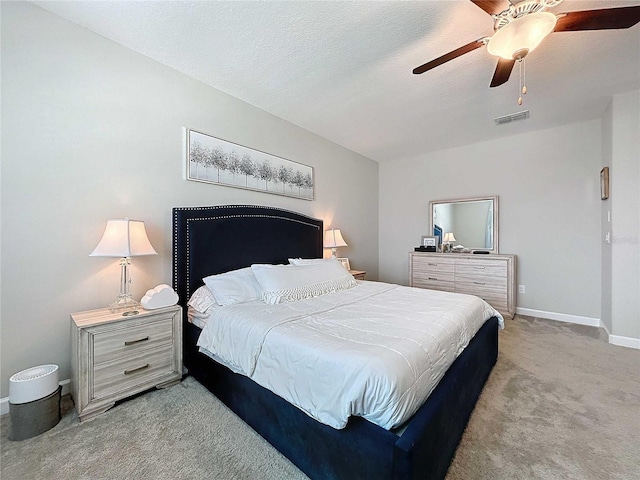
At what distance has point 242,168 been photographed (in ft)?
9.80

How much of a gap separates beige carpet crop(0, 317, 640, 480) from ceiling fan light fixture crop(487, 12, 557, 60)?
7.63 feet

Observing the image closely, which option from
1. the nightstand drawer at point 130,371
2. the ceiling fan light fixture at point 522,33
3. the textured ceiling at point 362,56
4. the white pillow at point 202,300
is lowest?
the nightstand drawer at point 130,371

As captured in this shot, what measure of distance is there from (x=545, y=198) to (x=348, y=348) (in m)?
4.19

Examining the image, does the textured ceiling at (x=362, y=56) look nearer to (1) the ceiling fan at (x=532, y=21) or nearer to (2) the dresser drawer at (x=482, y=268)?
(1) the ceiling fan at (x=532, y=21)

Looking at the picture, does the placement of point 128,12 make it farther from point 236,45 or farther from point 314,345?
point 314,345

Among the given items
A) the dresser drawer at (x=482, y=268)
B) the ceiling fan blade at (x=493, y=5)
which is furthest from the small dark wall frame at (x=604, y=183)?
the ceiling fan blade at (x=493, y=5)

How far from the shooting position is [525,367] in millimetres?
2398

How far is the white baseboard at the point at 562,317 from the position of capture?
11.6 feet

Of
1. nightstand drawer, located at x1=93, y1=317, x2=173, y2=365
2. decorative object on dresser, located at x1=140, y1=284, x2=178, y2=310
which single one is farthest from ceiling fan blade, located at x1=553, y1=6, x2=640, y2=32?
nightstand drawer, located at x1=93, y1=317, x2=173, y2=365

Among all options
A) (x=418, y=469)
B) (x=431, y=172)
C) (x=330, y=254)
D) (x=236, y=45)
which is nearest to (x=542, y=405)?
(x=418, y=469)

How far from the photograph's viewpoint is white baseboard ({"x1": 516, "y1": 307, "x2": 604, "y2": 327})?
355 cm

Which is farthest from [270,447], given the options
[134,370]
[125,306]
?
[125,306]

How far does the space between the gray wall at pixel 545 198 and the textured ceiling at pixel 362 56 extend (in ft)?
1.51

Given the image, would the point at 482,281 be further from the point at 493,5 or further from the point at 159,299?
the point at 159,299
